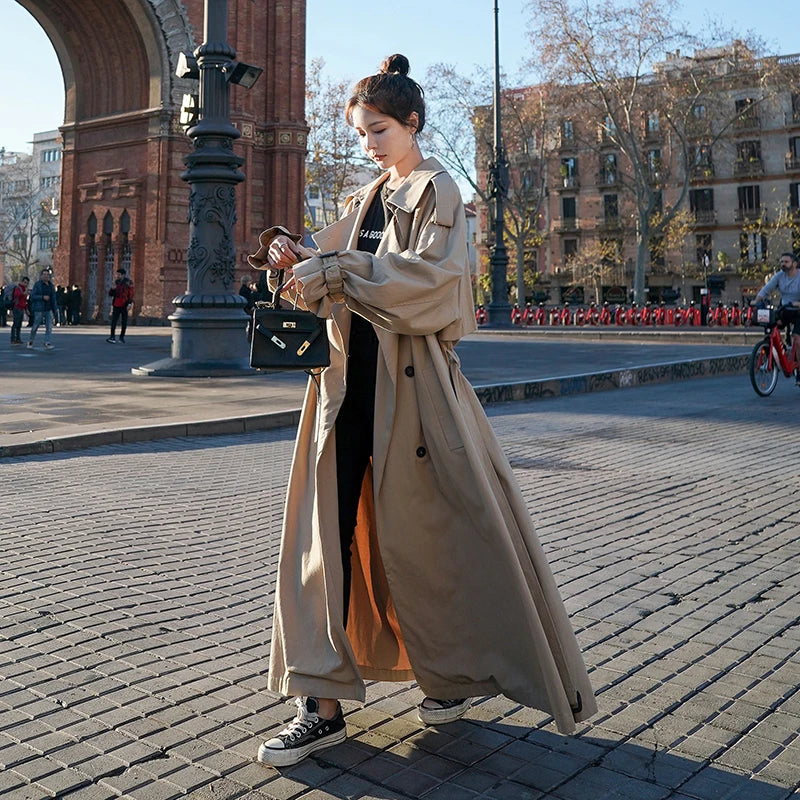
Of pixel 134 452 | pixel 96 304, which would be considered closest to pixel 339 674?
pixel 134 452

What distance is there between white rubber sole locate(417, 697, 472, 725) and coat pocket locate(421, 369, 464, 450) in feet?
2.46

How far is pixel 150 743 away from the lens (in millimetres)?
2613

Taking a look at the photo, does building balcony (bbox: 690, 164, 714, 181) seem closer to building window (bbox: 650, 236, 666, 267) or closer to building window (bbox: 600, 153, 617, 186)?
building window (bbox: 650, 236, 666, 267)

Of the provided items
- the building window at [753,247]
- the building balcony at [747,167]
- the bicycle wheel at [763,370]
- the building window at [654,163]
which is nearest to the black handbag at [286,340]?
the bicycle wheel at [763,370]

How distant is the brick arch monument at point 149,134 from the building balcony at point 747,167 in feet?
127

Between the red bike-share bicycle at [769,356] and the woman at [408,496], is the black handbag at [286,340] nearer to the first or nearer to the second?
the woman at [408,496]

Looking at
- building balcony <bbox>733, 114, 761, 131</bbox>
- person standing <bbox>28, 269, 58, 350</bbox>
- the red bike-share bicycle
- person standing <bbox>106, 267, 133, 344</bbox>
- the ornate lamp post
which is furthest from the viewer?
building balcony <bbox>733, 114, 761, 131</bbox>

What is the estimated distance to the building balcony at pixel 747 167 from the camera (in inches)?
2516

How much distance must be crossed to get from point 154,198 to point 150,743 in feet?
107

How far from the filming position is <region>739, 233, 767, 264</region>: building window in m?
62.7

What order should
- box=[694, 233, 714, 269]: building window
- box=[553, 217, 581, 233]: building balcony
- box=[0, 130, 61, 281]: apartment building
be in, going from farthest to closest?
Result: box=[0, 130, 61, 281]: apartment building
box=[553, 217, 581, 233]: building balcony
box=[694, 233, 714, 269]: building window

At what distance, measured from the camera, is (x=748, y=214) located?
64.1 metres

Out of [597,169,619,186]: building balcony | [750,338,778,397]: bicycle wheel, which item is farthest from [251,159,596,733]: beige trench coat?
[597,169,619,186]: building balcony

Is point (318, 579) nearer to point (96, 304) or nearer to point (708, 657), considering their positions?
point (708, 657)
